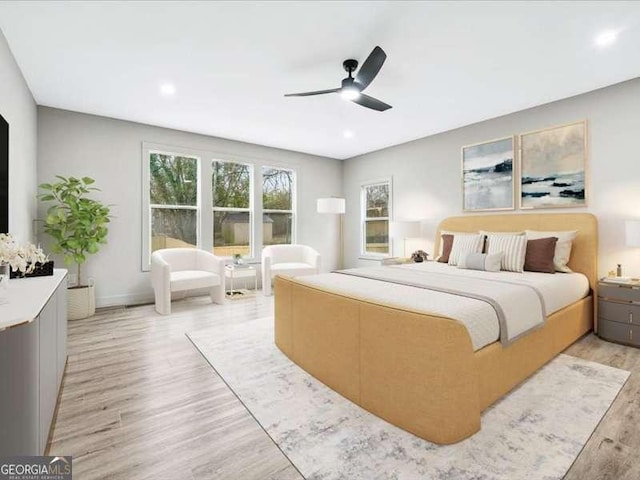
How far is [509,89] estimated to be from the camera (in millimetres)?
3520

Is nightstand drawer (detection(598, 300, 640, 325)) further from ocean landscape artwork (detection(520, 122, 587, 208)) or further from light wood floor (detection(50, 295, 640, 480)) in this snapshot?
ocean landscape artwork (detection(520, 122, 587, 208))

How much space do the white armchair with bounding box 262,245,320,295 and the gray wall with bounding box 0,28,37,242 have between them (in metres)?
3.04

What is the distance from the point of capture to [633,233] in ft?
9.77

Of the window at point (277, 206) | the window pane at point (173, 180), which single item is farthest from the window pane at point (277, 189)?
the window pane at point (173, 180)

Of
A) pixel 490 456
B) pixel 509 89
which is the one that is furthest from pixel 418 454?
pixel 509 89

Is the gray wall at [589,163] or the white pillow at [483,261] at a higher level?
the gray wall at [589,163]

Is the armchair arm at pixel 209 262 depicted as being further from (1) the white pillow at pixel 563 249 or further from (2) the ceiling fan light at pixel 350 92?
(1) the white pillow at pixel 563 249

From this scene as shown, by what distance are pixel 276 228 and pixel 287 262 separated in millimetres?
813

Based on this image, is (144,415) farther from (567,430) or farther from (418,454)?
(567,430)

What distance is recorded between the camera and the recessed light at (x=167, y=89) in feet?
11.2

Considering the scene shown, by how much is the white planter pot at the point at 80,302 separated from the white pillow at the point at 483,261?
4717mm

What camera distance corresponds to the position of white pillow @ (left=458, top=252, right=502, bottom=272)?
3.47 m

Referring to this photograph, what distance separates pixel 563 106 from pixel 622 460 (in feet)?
12.4

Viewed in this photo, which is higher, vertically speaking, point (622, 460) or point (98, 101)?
point (98, 101)
